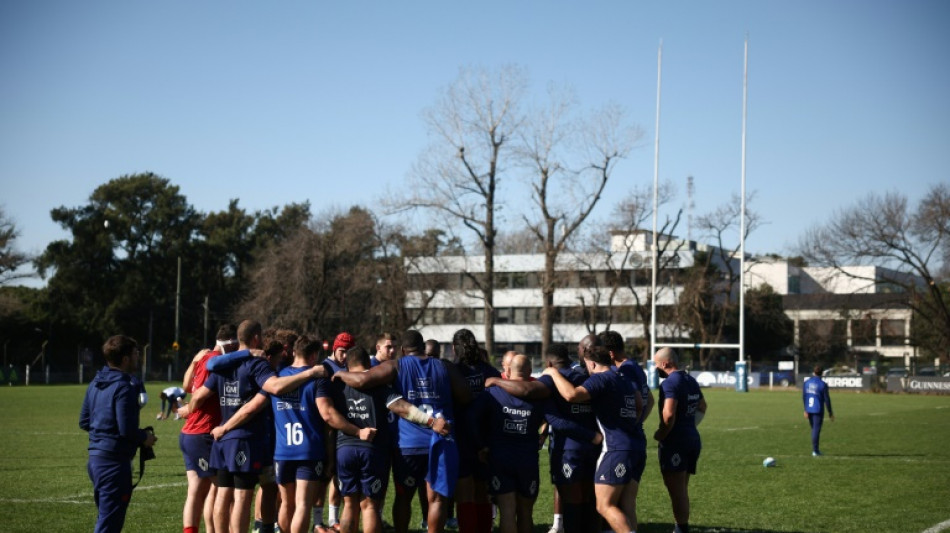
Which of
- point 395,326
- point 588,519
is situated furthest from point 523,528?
point 395,326

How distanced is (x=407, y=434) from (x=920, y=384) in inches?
2117

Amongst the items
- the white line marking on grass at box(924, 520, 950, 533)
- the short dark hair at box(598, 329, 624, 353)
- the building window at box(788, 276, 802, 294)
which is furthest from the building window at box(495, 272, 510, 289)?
the short dark hair at box(598, 329, 624, 353)

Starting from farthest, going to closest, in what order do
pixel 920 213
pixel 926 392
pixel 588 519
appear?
pixel 920 213, pixel 926 392, pixel 588 519

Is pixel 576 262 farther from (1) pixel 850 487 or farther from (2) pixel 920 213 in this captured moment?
(1) pixel 850 487

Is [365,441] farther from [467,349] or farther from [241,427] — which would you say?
[467,349]

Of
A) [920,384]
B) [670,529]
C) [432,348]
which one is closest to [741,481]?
[670,529]

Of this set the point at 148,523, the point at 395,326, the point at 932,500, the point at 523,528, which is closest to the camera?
the point at 523,528

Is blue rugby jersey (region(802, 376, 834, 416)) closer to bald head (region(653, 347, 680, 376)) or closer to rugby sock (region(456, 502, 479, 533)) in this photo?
bald head (region(653, 347, 680, 376))

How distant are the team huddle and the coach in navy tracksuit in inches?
39.4

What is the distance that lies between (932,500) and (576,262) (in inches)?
2337

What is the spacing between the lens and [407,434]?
9109 millimetres

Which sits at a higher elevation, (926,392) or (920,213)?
(920,213)

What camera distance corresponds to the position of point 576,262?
74000 millimetres

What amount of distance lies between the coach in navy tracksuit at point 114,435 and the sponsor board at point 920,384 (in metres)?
55.2
